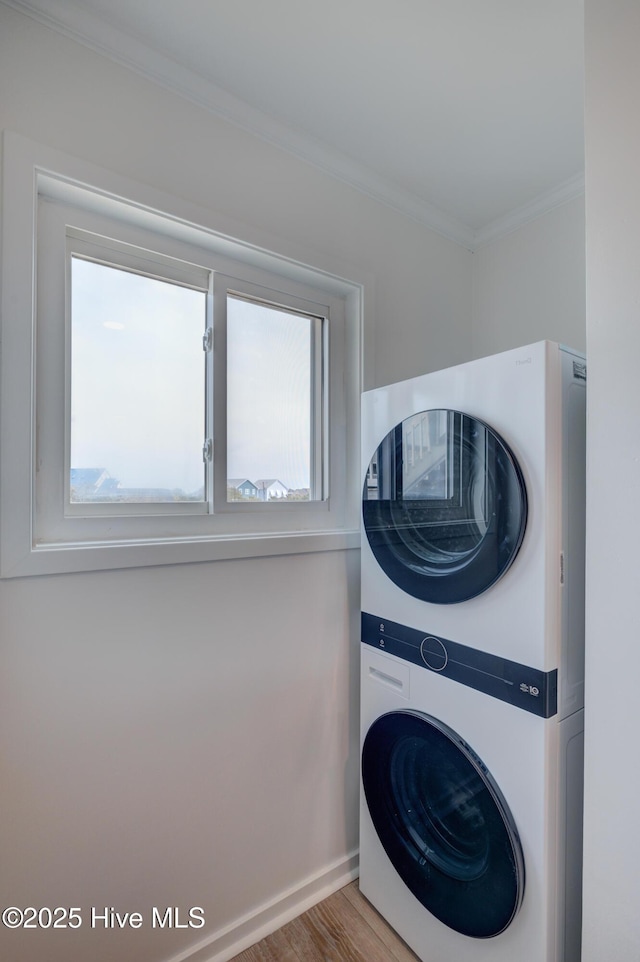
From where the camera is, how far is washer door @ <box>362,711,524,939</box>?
3.39 feet

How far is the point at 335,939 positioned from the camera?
135cm

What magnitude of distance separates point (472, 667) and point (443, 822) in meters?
0.47

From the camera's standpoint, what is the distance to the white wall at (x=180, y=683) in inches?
41.5

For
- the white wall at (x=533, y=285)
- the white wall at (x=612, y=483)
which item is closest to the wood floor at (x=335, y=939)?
the white wall at (x=612, y=483)

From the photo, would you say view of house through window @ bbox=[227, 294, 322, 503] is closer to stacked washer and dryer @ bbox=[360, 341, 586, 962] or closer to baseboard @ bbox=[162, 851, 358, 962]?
stacked washer and dryer @ bbox=[360, 341, 586, 962]

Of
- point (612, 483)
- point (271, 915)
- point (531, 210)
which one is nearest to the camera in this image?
point (612, 483)

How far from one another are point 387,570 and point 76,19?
159 centimetres

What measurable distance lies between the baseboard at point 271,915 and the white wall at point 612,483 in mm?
891

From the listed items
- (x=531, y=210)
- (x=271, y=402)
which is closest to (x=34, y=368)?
(x=271, y=402)

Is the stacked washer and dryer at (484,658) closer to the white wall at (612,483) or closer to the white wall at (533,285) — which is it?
the white wall at (612,483)

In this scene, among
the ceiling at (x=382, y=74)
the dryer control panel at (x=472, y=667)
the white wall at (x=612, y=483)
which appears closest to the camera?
the white wall at (x=612, y=483)

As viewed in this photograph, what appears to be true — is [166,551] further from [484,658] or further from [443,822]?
[443,822]

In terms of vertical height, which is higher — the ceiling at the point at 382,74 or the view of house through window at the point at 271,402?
the ceiling at the point at 382,74

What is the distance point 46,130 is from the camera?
41.8 inches
